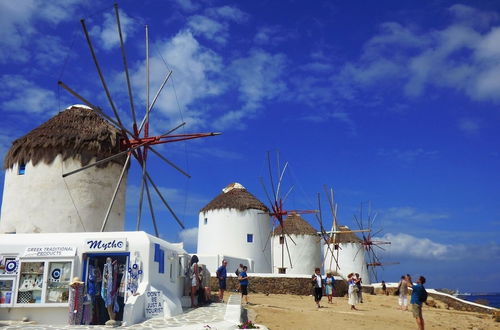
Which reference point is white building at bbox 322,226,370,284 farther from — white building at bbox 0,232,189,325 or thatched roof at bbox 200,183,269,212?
white building at bbox 0,232,189,325

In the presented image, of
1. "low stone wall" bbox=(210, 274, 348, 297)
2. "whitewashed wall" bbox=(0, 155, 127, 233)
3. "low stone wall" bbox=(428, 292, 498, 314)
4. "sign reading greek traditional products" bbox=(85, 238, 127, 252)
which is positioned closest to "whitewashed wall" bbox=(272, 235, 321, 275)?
"low stone wall" bbox=(428, 292, 498, 314)

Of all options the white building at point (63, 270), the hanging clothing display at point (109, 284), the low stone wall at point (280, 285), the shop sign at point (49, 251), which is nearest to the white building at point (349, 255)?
the low stone wall at point (280, 285)

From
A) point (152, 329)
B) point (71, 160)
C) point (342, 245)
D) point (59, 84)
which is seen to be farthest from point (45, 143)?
point (342, 245)

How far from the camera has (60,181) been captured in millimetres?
17359

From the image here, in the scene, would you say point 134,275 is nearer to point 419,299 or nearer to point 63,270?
point 63,270

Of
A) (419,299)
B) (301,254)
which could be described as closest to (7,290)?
(419,299)

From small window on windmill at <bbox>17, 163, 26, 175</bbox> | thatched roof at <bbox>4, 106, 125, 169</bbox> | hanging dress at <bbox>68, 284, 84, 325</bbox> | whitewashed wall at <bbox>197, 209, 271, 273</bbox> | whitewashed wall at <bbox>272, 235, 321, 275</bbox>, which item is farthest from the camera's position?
whitewashed wall at <bbox>272, 235, 321, 275</bbox>

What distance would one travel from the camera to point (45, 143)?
690 inches

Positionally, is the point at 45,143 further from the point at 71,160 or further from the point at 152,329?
the point at 152,329

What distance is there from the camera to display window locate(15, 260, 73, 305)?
41.1ft

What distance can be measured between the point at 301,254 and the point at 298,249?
0.48m

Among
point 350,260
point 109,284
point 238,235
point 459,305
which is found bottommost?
point 459,305

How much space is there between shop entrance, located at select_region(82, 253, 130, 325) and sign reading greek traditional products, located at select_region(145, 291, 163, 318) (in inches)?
25.6

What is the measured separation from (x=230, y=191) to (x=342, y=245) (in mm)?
16569
